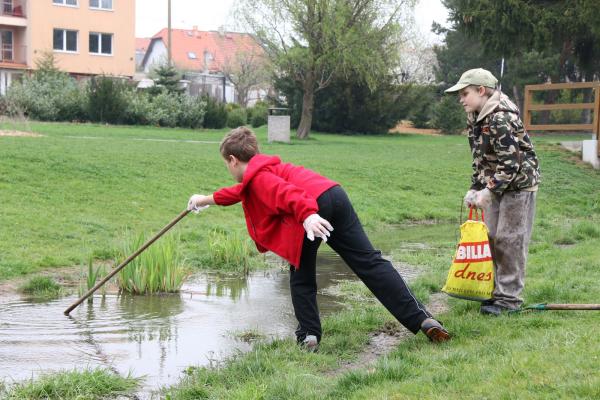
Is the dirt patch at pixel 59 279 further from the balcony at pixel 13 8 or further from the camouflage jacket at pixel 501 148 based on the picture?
the balcony at pixel 13 8

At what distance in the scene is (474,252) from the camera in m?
6.23

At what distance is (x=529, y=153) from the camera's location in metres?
6.36

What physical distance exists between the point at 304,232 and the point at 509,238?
1.74m

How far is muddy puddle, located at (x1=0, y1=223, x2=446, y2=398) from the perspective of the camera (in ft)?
18.7

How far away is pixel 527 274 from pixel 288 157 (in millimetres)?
13701

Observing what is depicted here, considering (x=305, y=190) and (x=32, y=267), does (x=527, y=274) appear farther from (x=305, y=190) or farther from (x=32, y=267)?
(x=32, y=267)

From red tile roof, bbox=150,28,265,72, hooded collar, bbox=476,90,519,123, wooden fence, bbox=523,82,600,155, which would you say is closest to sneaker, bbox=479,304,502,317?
hooded collar, bbox=476,90,519,123

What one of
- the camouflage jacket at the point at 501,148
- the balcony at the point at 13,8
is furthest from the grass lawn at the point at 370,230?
the balcony at the point at 13,8

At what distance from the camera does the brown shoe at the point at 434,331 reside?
5.66 metres

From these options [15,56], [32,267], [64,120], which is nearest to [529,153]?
[32,267]

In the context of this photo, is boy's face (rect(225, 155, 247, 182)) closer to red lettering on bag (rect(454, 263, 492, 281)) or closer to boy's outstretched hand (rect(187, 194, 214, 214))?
boy's outstretched hand (rect(187, 194, 214, 214))

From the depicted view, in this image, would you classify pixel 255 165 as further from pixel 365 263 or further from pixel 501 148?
pixel 501 148

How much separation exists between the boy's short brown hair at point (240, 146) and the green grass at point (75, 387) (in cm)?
159

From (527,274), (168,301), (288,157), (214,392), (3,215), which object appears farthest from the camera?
(288,157)
